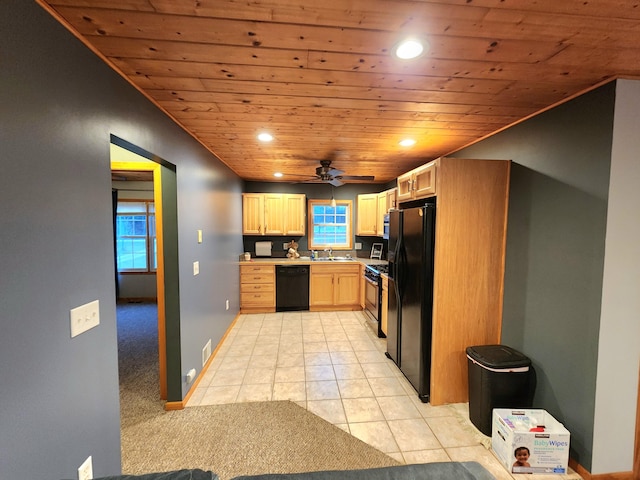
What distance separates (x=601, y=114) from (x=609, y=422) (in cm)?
194

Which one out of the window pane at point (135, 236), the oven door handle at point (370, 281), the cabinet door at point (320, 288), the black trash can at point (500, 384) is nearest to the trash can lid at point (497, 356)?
the black trash can at point (500, 384)

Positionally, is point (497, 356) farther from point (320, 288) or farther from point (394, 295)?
point (320, 288)

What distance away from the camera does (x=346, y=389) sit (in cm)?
266

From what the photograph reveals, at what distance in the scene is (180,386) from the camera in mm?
2359

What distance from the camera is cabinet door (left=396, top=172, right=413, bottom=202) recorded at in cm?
287

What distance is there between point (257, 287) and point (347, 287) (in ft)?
5.47

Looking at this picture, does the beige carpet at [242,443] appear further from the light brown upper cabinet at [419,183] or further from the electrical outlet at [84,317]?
the light brown upper cabinet at [419,183]

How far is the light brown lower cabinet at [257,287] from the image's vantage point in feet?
15.9

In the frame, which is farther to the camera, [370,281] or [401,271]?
[370,281]

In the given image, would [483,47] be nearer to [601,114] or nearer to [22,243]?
[601,114]

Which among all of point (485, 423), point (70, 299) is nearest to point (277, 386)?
point (485, 423)

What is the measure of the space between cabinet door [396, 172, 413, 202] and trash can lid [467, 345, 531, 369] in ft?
5.14

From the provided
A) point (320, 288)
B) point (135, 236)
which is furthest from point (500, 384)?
point (135, 236)

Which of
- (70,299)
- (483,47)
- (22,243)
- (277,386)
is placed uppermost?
(483,47)
